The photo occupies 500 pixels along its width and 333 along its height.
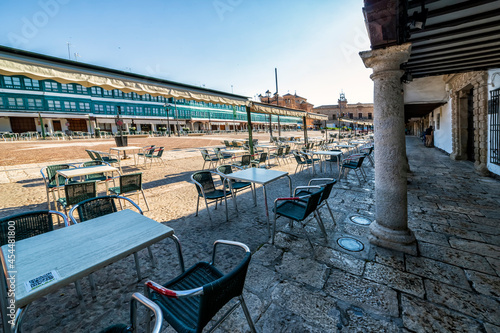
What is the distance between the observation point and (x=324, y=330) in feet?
5.46

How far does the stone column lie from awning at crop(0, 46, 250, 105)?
335 cm

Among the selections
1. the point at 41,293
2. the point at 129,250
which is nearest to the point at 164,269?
the point at 129,250

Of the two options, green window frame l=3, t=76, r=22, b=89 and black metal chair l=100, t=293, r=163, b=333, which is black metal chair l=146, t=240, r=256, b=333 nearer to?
black metal chair l=100, t=293, r=163, b=333

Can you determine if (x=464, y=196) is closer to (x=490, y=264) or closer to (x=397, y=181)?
(x=490, y=264)

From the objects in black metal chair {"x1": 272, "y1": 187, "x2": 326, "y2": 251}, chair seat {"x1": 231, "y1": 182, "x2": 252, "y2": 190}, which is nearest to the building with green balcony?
chair seat {"x1": 231, "y1": 182, "x2": 252, "y2": 190}

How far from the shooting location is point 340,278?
2.21 m

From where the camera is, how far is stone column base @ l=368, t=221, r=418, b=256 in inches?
104

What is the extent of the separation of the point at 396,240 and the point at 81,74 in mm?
4779

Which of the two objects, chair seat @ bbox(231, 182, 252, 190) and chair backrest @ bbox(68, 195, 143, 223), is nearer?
chair backrest @ bbox(68, 195, 143, 223)

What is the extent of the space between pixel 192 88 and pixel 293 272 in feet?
13.4

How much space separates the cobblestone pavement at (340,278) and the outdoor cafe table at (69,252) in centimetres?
76

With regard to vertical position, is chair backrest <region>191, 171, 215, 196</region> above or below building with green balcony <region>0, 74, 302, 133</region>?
below

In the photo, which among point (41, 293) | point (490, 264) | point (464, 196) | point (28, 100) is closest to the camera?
point (41, 293)

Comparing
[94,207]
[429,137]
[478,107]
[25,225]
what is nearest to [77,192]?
[94,207]
